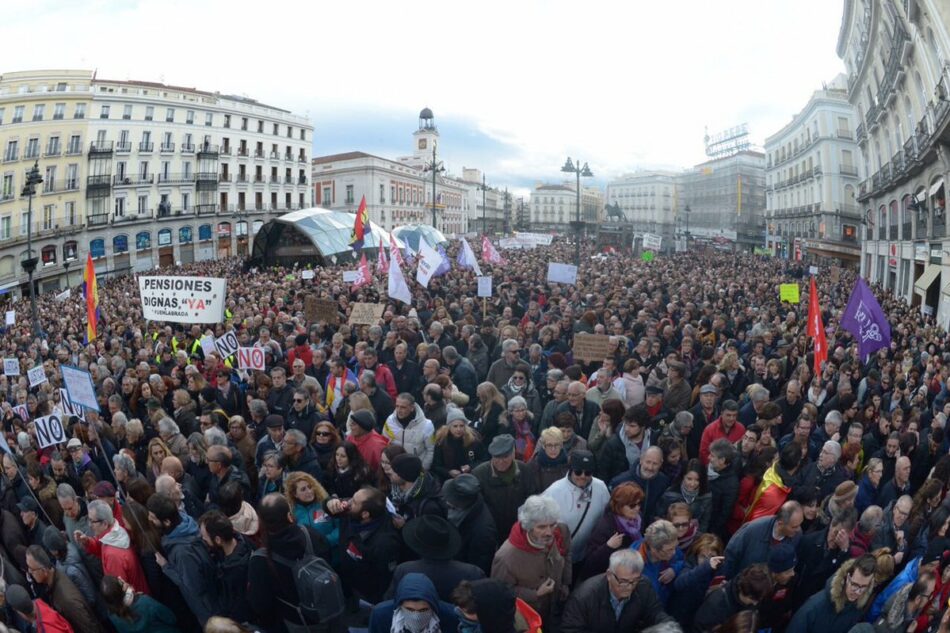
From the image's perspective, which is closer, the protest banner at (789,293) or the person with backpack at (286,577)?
the person with backpack at (286,577)

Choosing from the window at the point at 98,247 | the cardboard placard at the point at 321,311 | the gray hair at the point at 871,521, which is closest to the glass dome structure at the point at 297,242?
the window at the point at 98,247

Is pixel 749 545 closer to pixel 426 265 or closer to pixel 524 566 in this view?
pixel 524 566

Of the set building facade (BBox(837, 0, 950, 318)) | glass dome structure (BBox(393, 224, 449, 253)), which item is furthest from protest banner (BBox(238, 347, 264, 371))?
glass dome structure (BBox(393, 224, 449, 253))

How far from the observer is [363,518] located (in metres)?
3.58

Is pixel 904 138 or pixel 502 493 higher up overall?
pixel 904 138

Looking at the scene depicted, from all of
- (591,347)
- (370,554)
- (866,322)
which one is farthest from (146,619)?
(866,322)

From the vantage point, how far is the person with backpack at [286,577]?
3.12 m

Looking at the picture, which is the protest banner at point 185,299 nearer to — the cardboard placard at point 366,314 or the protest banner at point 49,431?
the cardboard placard at point 366,314

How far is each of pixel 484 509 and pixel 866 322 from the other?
7.02 meters

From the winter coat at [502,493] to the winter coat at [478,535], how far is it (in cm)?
58

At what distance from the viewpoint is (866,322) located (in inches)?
333

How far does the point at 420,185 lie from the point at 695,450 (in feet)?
244

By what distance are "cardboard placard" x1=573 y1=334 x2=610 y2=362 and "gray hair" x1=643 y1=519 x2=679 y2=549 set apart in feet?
17.0

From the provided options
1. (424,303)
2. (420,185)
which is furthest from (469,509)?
(420,185)
